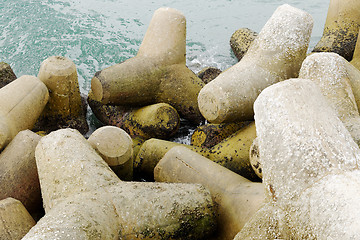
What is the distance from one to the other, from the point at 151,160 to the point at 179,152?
0.38 meters

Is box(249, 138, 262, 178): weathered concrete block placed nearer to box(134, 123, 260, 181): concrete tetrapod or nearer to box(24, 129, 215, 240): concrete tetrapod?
box(134, 123, 260, 181): concrete tetrapod

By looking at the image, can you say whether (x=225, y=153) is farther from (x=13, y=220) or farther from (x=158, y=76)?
(x=13, y=220)

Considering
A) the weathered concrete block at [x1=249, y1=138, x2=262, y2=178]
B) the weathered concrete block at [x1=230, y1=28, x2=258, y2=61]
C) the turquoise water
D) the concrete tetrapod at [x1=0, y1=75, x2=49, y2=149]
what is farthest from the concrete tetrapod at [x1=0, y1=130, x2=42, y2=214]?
the weathered concrete block at [x1=230, y1=28, x2=258, y2=61]

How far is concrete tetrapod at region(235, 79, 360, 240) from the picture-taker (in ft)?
4.08

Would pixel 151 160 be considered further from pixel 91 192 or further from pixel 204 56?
pixel 204 56

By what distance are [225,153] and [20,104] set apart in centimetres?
136

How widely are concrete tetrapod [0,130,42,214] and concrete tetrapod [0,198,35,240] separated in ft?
0.59

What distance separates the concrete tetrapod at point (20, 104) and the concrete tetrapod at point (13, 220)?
505mm

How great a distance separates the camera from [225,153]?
259cm

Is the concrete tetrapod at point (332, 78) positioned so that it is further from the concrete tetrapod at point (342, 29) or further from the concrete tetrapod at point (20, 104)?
the concrete tetrapod at point (20, 104)

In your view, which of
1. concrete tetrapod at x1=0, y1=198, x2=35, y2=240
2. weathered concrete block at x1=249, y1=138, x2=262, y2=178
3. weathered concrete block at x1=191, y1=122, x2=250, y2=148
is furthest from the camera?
weathered concrete block at x1=191, y1=122, x2=250, y2=148

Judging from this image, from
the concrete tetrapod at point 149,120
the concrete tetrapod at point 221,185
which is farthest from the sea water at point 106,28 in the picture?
the concrete tetrapod at point 221,185

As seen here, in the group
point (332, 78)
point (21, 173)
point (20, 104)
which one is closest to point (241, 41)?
point (332, 78)

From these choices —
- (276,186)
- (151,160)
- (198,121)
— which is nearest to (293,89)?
(276,186)
